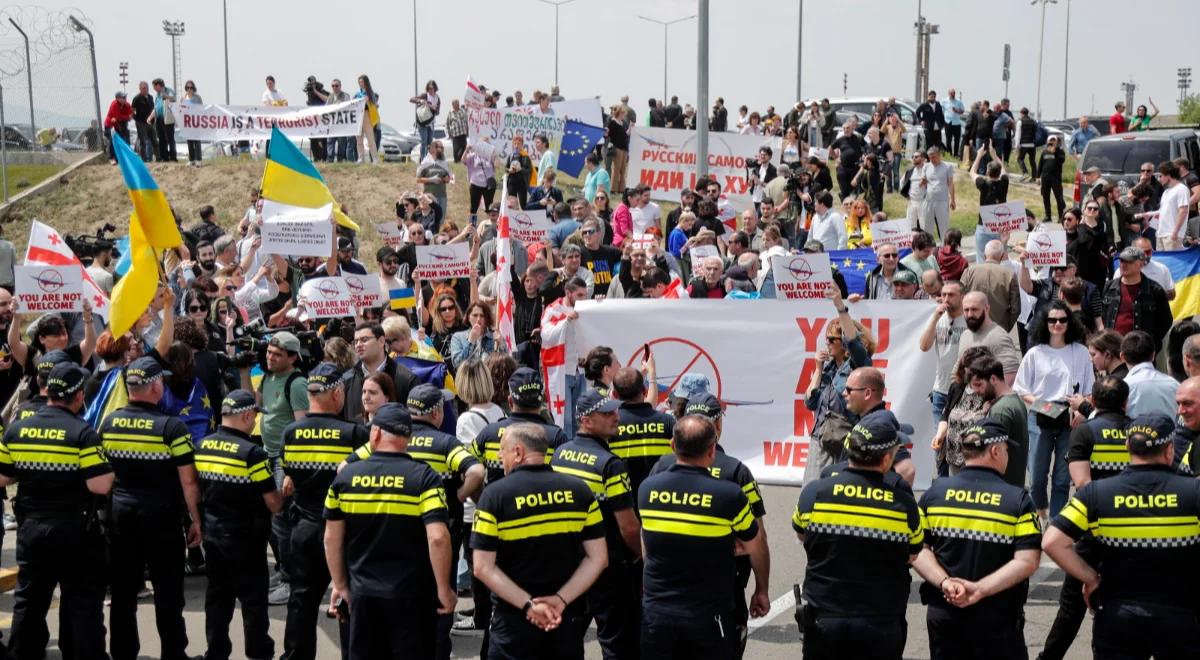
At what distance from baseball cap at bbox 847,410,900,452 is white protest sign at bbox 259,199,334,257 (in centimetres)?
768

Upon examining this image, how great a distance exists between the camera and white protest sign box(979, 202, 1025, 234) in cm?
1483

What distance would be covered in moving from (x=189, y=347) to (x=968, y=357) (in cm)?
537

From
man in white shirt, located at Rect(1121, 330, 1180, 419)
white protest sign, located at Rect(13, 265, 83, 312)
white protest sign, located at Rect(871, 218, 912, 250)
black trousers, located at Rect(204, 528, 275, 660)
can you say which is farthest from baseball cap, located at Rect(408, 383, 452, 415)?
white protest sign, located at Rect(871, 218, 912, 250)

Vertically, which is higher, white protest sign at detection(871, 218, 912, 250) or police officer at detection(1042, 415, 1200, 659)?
white protest sign at detection(871, 218, 912, 250)

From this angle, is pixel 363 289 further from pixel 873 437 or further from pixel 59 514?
pixel 873 437

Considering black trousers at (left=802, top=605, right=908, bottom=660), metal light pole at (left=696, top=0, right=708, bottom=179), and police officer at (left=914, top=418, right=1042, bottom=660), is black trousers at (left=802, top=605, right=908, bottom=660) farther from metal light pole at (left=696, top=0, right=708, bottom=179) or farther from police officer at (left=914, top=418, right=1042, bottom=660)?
metal light pole at (left=696, top=0, right=708, bottom=179)

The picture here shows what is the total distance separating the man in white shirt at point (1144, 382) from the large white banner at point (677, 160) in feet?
41.5

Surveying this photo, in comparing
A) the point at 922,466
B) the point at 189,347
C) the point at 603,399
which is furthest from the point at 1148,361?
the point at 189,347

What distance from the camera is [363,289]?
12.6m

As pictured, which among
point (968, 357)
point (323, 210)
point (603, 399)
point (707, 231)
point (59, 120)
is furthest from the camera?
point (59, 120)

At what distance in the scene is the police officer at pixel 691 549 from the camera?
628cm

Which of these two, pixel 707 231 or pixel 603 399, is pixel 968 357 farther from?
pixel 707 231

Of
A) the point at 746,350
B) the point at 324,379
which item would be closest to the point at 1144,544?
the point at 324,379

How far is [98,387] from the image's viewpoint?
942 centimetres
